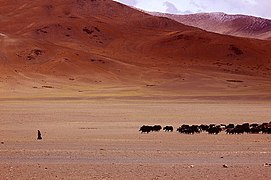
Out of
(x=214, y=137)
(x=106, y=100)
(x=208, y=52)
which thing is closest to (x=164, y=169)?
(x=214, y=137)

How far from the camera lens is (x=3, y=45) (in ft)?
241

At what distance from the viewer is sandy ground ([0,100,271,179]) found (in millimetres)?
12912

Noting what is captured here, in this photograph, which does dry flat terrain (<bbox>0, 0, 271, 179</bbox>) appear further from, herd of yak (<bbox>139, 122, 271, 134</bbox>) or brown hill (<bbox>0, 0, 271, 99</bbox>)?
herd of yak (<bbox>139, 122, 271, 134</bbox>)

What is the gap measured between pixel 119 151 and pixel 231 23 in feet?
493

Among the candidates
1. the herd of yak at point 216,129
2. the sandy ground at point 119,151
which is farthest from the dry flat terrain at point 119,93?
the herd of yak at point 216,129

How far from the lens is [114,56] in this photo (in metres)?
77.4

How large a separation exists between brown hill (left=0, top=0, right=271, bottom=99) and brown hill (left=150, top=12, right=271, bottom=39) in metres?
53.3

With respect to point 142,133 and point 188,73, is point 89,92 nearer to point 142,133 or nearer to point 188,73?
point 188,73

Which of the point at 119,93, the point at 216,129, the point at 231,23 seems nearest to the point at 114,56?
the point at 119,93

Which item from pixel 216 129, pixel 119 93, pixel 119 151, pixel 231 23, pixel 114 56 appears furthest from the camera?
pixel 231 23

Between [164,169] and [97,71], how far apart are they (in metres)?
53.5

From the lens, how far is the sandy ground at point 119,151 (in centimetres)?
1291

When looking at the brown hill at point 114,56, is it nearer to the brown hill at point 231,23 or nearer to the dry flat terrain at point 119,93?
the dry flat terrain at point 119,93

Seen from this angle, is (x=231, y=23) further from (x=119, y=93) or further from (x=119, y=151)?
(x=119, y=151)
